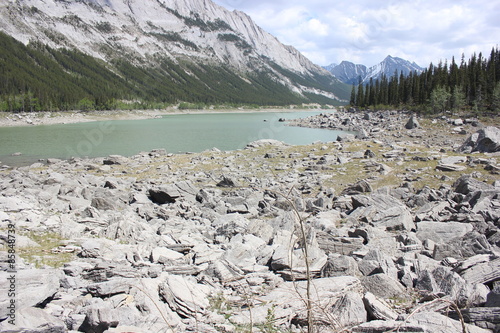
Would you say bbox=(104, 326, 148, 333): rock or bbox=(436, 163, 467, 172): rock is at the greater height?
bbox=(104, 326, 148, 333): rock

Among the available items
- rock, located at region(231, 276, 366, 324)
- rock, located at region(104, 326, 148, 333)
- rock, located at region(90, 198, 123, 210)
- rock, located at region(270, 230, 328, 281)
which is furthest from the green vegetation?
rock, located at region(270, 230, 328, 281)

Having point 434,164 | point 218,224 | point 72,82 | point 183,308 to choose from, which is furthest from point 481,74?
point 72,82

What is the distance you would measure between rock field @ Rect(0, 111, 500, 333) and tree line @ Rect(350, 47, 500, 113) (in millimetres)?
60597

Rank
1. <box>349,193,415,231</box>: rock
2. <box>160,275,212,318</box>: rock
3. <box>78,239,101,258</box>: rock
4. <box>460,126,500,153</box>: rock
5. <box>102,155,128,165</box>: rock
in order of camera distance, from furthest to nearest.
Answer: <box>102,155,128,165</box>: rock → <box>460,126,500,153</box>: rock → <box>349,193,415,231</box>: rock → <box>78,239,101,258</box>: rock → <box>160,275,212,318</box>: rock

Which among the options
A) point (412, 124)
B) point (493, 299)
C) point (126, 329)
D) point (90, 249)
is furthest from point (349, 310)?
point (412, 124)

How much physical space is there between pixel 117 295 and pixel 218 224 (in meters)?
7.27

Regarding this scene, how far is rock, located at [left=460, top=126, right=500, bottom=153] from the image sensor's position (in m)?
27.5

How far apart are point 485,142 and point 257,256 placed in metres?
29.6

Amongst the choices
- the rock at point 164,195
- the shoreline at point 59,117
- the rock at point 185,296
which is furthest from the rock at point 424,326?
the shoreline at point 59,117

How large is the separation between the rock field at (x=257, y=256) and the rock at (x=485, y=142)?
24.0ft

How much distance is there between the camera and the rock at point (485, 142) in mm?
27547

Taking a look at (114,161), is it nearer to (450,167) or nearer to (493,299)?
(450,167)

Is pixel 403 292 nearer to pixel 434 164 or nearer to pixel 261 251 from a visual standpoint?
pixel 261 251

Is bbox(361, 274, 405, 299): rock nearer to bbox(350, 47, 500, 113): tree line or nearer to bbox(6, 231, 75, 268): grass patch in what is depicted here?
bbox(6, 231, 75, 268): grass patch
